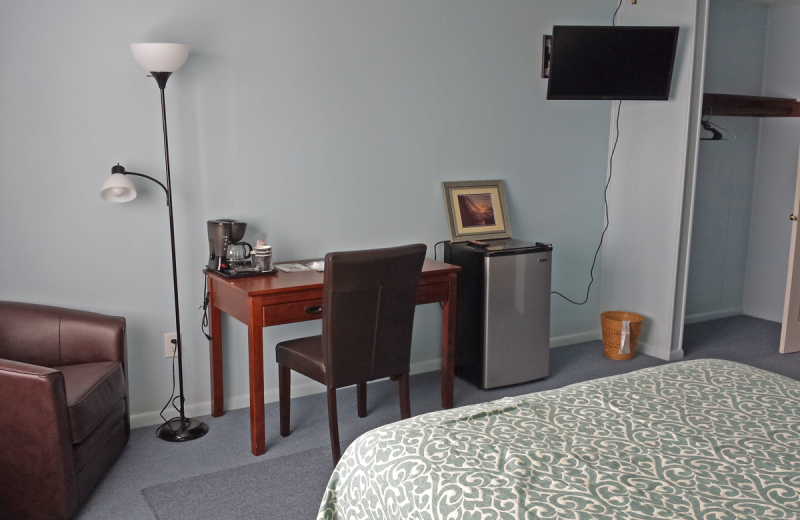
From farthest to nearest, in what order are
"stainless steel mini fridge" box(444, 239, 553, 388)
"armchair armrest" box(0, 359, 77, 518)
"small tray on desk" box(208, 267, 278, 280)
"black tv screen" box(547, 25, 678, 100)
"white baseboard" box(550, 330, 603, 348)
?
"white baseboard" box(550, 330, 603, 348), "black tv screen" box(547, 25, 678, 100), "stainless steel mini fridge" box(444, 239, 553, 388), "small tray on desk" box(208, 267, 278, 280), "armchair armrest" box(0, 359, 77, 518)

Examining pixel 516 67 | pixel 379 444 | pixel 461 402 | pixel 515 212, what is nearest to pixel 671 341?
pixel 515 212

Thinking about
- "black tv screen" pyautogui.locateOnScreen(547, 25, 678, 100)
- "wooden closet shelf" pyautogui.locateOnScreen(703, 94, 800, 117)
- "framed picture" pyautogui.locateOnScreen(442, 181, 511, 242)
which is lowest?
"framed picture" pyautogui.locateOnScreen(442, 181, 511, 242)

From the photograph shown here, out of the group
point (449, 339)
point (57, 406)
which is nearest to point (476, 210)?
point (449, 339)

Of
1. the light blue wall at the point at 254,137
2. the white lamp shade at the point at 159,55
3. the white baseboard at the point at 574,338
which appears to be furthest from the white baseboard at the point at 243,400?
the white lamp shade at the point at 159,55

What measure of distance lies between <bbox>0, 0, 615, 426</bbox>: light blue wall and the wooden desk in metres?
0.11

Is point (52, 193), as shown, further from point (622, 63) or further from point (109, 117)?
point (622, 63)

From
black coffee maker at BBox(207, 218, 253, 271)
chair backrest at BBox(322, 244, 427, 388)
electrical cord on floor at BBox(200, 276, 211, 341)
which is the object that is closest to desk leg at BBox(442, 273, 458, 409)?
chair backrest at BBox(322, 244, 427, 388)

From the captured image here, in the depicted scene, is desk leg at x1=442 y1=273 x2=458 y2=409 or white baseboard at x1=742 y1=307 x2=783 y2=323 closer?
desk leg at x1=442 y1=273 x2=458 y2=409

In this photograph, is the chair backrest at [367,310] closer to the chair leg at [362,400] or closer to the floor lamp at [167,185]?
the chair leg at [362,400]

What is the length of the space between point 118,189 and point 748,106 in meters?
4.01

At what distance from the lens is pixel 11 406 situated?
2.07 meters

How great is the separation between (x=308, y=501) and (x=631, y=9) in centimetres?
352

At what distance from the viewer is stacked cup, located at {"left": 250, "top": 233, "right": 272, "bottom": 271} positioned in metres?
2.90

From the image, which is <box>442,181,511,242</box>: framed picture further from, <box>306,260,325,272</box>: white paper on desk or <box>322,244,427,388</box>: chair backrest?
<box>322,244,427,388</box>: chair backrest
